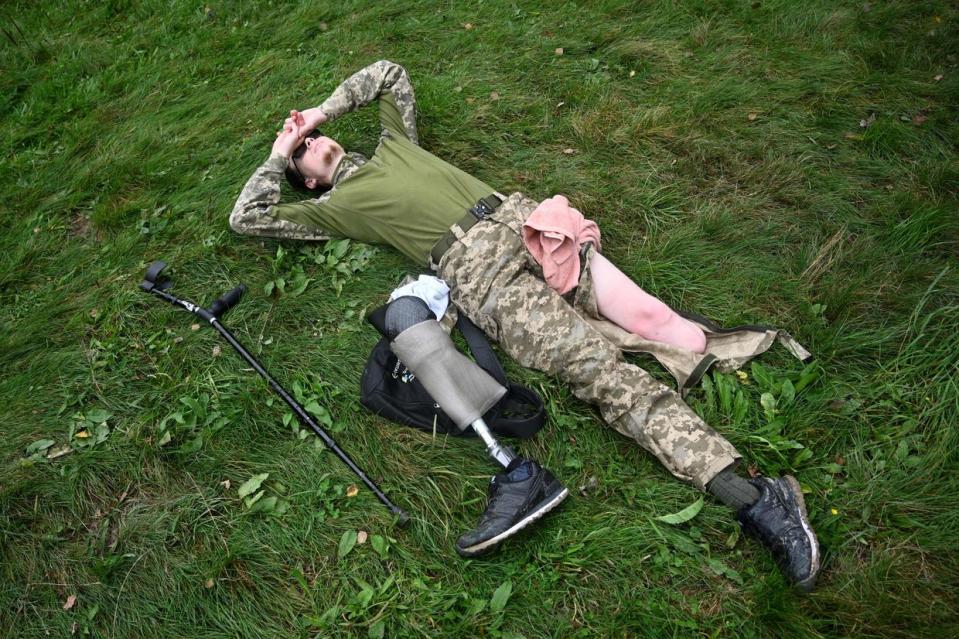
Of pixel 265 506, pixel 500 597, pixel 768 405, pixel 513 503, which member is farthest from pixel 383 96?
pixel 500 597

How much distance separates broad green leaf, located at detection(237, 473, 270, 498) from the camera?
332 centimetres

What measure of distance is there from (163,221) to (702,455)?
453 centimetres

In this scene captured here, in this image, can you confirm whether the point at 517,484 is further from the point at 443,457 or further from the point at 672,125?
the point at 672,125

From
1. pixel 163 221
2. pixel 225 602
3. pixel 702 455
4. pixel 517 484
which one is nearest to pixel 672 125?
pixel 702 455

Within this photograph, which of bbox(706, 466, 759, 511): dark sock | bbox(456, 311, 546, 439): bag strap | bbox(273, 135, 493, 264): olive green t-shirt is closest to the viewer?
bbox(706, 466, 759, 511): dark sock

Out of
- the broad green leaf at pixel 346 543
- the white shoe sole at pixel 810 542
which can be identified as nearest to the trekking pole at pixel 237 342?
the broad green leaf at pixel 346 543

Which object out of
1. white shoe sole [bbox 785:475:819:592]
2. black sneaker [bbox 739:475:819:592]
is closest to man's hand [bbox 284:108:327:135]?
black sneaker [bbox 739:475:819:592]

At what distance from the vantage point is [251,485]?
11.0 ft

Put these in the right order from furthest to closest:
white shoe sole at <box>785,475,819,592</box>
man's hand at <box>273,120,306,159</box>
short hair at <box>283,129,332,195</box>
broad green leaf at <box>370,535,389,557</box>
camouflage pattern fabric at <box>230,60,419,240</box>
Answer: short hair at <box>283,129,332,195</box>, man's hand at <box>273,120,306,159</box>, camouflage pattern fabric at <box>230,60,419,240</box>, broad green leaf at <box>370,535,389,557</box>, white shoe sole at <box>785,475,819,592</box>

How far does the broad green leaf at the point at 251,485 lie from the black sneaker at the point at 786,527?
2.73m

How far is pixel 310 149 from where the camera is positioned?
448 centimetres

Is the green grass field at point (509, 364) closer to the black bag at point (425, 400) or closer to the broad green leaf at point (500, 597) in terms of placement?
the broad green leaf at point (500, 597)

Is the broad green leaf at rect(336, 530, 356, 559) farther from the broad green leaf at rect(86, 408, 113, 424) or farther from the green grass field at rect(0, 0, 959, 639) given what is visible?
the broad green leaf at rect(86, 408, 113, 424)

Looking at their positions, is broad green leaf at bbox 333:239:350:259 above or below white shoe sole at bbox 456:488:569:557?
above
